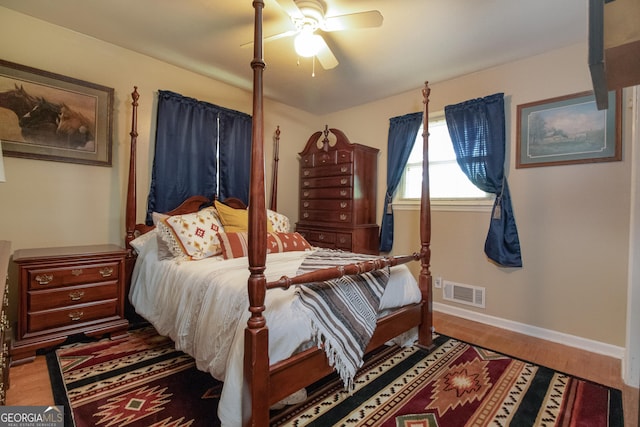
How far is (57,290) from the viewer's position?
2.12 m

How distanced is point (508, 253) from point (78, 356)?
11.5 feet

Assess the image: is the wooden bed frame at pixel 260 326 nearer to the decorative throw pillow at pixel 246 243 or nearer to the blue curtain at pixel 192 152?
the decorative throw pillow at pixel 246 243

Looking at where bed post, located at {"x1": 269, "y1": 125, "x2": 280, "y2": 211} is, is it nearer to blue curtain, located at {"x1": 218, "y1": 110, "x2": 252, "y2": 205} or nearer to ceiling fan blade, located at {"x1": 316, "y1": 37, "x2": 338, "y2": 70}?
blue curtain, located at {"x1": 218, "y1": 110, "x2": 252, "y2": 205}

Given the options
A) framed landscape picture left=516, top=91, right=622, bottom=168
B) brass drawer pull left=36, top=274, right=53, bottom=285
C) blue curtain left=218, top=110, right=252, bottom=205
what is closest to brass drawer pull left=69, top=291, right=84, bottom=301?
brass drawer pull left=36, top=274, right=53, bottom=285

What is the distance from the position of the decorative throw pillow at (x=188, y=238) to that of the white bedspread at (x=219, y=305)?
12 centimetres

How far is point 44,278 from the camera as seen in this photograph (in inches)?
81.5

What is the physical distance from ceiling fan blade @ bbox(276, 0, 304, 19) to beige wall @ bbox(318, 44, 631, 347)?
76.1 inches

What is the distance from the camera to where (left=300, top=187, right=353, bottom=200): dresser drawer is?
355 cm

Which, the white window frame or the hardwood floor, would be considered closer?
the hardwood floor

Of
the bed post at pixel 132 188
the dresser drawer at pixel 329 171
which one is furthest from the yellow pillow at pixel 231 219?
the dresser drawer at pixel 329 171


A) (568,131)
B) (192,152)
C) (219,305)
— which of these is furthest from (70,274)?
(568,131)

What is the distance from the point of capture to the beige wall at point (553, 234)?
234cm

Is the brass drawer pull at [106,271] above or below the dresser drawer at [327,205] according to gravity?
below

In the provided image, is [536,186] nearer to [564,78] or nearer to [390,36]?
[564,78]
